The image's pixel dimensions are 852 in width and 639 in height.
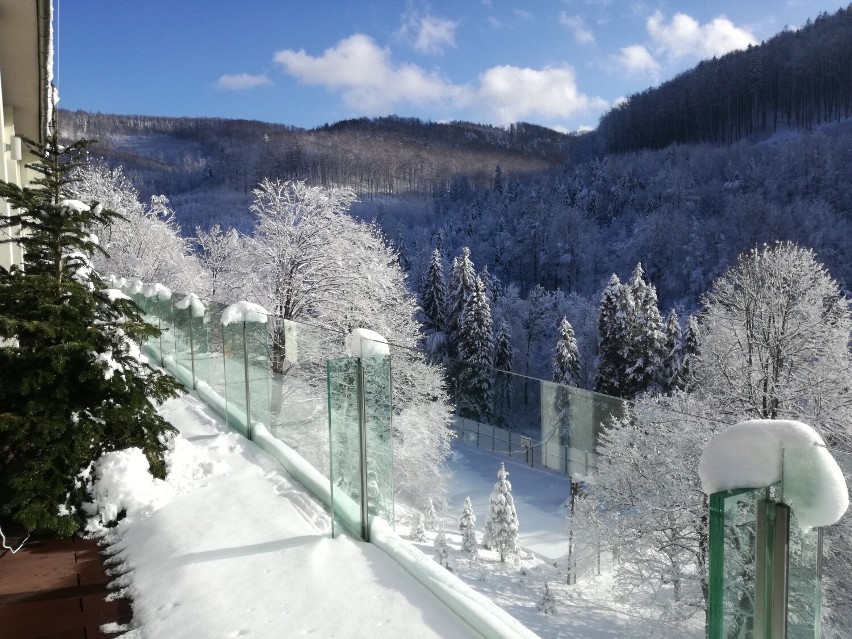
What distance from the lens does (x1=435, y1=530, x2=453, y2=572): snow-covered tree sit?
3.20 m

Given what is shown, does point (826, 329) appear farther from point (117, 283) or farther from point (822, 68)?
point (822, 68)

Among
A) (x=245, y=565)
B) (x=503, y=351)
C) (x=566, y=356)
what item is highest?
(x=245, y=565)

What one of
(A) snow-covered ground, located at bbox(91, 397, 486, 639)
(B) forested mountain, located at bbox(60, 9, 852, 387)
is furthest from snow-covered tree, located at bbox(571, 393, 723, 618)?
(B) forested mountain, located at bbox(60, 9, 852, 387)

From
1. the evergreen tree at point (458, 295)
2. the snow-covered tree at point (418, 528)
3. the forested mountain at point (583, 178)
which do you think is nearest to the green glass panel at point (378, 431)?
the snow-covered tree at point (418, 528)

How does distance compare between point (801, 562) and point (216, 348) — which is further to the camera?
point (216, 348)

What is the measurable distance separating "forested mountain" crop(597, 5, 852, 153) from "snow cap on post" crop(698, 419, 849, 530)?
108224 millimetres

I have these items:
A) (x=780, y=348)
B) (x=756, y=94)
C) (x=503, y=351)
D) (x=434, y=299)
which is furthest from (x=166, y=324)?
(x=756, y=94)

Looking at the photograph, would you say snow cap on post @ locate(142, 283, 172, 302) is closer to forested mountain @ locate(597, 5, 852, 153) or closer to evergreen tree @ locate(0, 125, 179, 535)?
evergreen tree @ locate(0, 125, 179, 535)

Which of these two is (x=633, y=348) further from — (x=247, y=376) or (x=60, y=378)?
(x=60, y=378)

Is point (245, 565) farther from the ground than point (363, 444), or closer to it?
closer to it

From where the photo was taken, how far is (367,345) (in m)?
3.61

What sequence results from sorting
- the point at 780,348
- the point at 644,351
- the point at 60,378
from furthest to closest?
the point at 644,351 < the point at 780,348 < the point at 60,378

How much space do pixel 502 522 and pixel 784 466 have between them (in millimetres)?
1824

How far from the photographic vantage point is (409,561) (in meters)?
3.21
